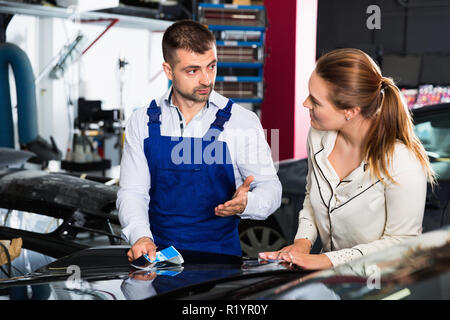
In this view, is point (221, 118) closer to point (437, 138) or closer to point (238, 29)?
point (437, 138)

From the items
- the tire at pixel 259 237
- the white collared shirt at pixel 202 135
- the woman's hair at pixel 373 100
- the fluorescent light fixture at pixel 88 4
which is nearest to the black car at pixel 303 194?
the tire at pixel 259 237

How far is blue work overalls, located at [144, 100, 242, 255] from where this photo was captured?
1894 millimetres

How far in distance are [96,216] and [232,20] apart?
3771mm

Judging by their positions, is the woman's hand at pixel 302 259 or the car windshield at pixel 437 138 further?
the car windshield at pixel 437 138

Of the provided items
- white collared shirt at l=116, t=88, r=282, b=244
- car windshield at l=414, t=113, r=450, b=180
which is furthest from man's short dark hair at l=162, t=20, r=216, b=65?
car windshield at l=414, t=113, r=450, b=180

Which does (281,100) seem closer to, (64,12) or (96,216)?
(64,12)

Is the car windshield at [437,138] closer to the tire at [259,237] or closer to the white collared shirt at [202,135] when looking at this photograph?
the tire at [259,237]

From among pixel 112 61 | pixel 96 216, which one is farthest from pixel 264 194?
pixel 112 61

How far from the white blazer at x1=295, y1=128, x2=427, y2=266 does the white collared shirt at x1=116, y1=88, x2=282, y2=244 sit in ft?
0.83

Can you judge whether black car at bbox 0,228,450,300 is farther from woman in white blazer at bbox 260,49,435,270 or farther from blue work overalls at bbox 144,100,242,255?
blue work overalls at bbox 144,100,242,255

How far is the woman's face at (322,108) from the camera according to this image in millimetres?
1488

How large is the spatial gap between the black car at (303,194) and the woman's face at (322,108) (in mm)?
1203
